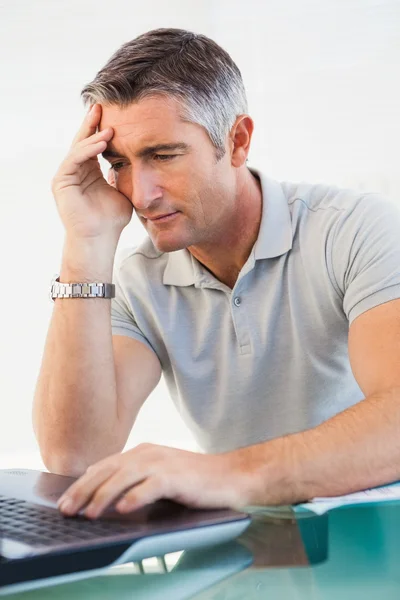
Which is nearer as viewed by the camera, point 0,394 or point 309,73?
point 309,73

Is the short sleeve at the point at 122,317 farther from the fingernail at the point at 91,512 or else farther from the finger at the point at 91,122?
the fingernail at the point at 91,512

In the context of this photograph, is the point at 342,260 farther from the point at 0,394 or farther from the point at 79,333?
the point at 0,394

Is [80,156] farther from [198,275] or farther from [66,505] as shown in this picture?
[66,505]

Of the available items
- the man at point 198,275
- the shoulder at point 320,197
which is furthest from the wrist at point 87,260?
the shoulder at point 320,197

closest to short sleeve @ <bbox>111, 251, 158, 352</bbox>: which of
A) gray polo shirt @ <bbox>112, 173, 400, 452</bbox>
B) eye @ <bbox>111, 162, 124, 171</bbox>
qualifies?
gray polo shirt @ <bbox>112, 173, 400, 452</bbox>

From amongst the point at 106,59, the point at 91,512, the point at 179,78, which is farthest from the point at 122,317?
the point at 106,59

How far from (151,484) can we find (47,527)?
0.13m

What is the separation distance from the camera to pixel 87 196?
163cm

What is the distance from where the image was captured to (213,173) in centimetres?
158

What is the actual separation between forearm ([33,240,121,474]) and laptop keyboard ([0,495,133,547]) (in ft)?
2.00

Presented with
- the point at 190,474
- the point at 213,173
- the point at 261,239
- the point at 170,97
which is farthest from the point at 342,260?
the point at 190,474

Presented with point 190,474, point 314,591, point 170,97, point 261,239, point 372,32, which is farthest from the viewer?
point 372,32

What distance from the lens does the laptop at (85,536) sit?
657 mm

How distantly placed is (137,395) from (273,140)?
242 centimetres
